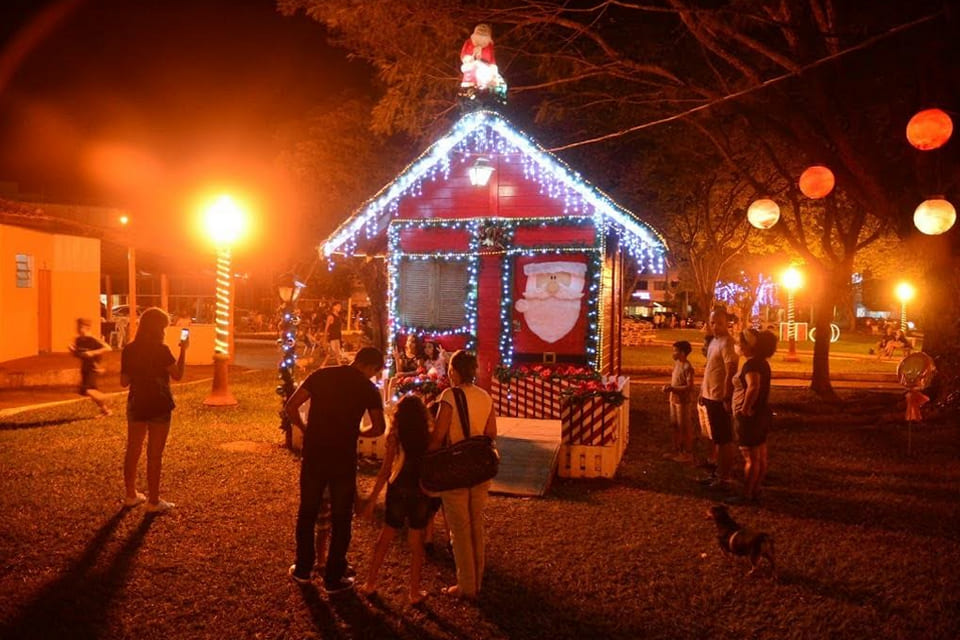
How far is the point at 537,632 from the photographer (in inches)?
194

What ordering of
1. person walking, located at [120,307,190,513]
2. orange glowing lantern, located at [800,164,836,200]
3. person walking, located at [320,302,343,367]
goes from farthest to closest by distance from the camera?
person walking, located at [320,302,343,367]
orange glowing lantern, located at [800,164,836,200]
person walking, located at [120,307,190,513]

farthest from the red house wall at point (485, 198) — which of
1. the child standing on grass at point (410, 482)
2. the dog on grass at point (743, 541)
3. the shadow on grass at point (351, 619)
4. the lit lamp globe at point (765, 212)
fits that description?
the shadow on grass at point (351, 619)

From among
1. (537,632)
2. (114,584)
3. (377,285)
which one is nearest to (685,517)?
(537,632)

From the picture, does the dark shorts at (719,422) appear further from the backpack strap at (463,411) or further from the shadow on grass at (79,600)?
the shadow on grass at (79,600)

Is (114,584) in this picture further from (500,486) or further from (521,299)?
(521,299)

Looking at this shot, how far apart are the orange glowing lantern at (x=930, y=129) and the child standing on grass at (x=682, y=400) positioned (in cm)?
370

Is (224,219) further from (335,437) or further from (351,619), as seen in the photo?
(351,619)

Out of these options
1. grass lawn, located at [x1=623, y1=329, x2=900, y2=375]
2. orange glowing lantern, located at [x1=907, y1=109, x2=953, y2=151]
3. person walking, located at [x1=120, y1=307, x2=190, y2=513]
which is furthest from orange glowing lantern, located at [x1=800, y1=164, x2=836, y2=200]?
grass lawn, located at [x1=623, y1=329, x2=900, y2=375]

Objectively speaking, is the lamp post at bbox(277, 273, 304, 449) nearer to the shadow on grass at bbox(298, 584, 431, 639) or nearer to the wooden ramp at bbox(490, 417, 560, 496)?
the wooden ramp at bbox(490, 417, 560, 496)

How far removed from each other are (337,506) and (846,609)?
3.87 meters

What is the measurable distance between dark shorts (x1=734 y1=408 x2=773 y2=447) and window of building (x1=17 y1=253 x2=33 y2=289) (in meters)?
18.1

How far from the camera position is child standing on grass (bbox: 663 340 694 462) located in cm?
989

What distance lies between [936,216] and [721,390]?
3998 millimetres

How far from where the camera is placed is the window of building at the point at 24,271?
61.0ft
